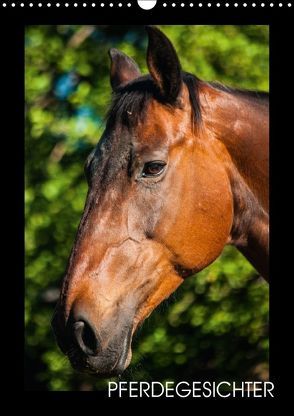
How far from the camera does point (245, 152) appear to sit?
2.93 metres

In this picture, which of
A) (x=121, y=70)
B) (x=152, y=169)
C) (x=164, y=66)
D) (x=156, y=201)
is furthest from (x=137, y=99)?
(x=121, y=70)

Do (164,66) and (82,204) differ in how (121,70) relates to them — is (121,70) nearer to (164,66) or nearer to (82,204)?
(164,66)

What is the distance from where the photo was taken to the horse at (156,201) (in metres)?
2.52

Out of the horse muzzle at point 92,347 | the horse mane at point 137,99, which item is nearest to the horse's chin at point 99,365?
the horse muzzle at point 92,347

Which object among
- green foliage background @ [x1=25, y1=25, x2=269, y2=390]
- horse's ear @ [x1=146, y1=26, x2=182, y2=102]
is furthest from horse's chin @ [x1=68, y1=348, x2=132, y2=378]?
green foliage background @ [x1=25, y1=25, x2=269, y2=390]

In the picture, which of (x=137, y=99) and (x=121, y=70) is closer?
(x=137, y=99)

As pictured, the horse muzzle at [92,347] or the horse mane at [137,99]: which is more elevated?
the horse mane at [137,99]

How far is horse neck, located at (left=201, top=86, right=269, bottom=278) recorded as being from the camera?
2912mm

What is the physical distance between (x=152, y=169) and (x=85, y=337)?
0.71 m

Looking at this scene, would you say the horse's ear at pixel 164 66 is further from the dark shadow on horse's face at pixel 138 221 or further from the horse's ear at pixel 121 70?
the horse's ear at pixel 121 70

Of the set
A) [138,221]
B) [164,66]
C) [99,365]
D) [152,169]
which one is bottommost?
[99,365]

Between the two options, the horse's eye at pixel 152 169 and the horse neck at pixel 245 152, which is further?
the horse neck at pixel 245 152

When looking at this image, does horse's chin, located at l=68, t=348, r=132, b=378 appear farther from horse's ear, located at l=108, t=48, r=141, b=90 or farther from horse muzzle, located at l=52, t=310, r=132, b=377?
horse's ear, located at l=108, t=48, r=141, b=90

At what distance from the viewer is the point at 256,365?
595 cm
